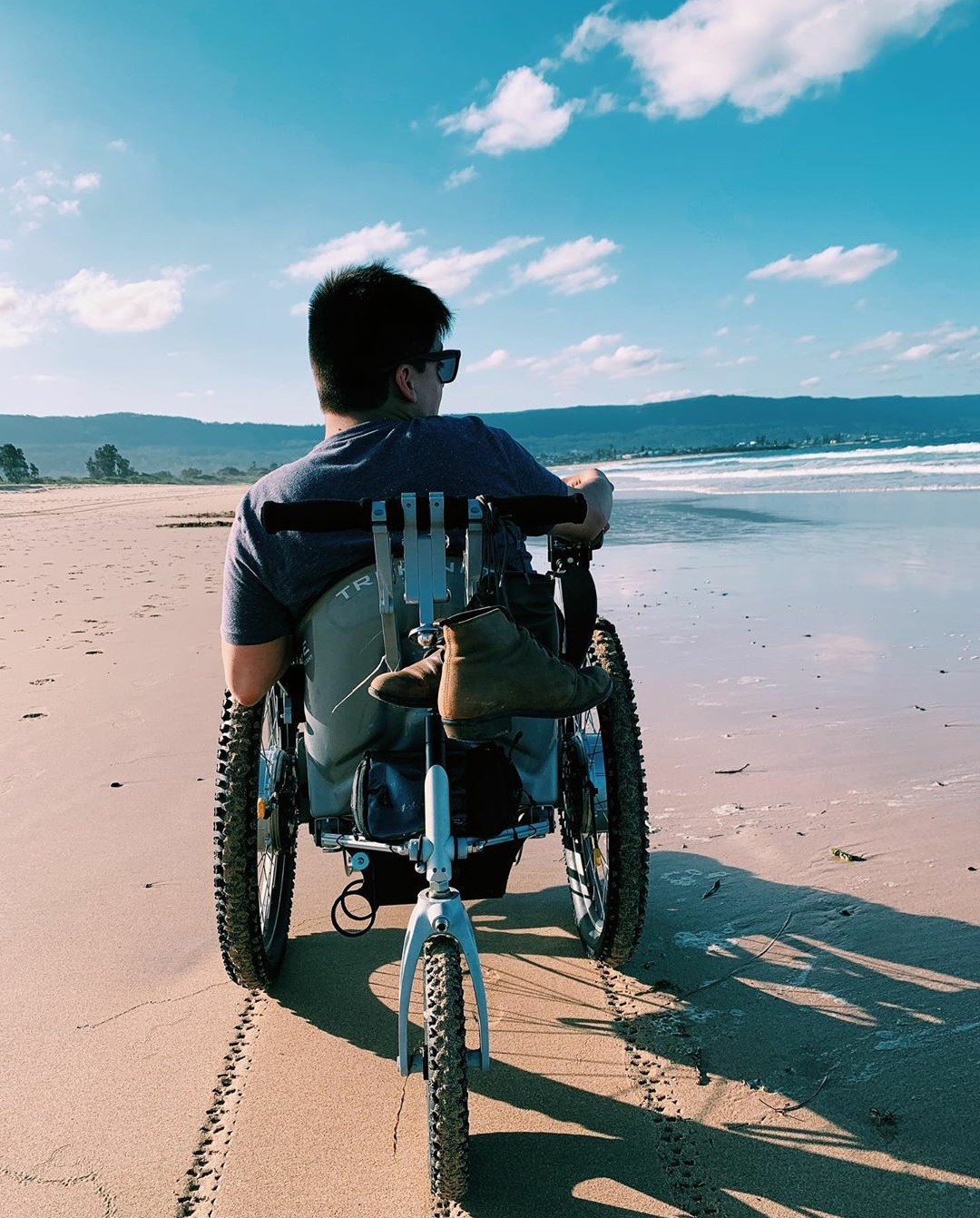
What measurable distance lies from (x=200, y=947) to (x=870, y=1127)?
203 centimetres

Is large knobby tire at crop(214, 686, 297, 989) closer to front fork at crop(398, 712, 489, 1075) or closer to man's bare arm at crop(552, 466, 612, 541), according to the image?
front fork at crop(398, 712, 489, 1075)

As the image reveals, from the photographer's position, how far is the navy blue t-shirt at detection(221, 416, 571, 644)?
2.02 m

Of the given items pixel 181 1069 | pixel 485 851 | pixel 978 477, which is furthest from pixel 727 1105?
pixel 978 477

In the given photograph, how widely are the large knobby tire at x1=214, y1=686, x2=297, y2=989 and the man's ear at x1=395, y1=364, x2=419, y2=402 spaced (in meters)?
0.94

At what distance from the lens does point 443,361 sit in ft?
7.36

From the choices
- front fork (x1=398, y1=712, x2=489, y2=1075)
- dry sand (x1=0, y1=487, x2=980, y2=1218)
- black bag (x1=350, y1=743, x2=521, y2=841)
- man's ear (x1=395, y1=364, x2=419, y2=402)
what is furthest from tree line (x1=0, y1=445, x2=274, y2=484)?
front fork (x1=398, y1=712, x2=489, y2=1075)

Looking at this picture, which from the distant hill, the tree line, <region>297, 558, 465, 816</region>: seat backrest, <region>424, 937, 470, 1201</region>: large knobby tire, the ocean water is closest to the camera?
<region>424, 937, 470, 1201</region>: large knobby tire

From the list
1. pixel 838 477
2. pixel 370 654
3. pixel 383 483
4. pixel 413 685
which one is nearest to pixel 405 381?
pixel 383 483

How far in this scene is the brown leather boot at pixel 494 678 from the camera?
157 centimetres

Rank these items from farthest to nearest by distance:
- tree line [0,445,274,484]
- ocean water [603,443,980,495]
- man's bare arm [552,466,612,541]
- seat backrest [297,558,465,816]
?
1. tree line [0,445,274,484]
2. ocean water [603,443,980,495]
3. man's bare arm [552,466,612,541]
4. seat backrest [297,558,465,816]

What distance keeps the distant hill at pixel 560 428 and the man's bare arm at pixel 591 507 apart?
461ft

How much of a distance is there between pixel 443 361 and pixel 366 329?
0.66ft

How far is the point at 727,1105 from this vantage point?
2.14 m

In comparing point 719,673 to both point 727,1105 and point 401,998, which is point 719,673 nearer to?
point 727,1105
